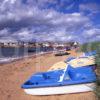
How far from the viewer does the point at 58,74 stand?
12.5 m

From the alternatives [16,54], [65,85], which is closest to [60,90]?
[65,85]

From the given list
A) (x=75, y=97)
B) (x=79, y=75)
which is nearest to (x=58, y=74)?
(x=79, y=75)

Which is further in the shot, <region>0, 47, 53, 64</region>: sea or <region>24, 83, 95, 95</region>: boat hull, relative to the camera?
<region>0, 47, 53, 64</region>: sea

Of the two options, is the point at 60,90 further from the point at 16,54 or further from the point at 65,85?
the point at 16,54

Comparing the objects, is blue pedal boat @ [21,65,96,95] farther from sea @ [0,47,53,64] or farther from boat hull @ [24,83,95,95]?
sea @ [0,47,53,64]

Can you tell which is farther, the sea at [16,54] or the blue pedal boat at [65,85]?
the sea at [16,54]

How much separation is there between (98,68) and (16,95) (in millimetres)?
3677

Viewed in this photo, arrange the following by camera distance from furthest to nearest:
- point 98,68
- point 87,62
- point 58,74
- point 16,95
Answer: point 87,62, point 58,74, point 16,95, point 98,68

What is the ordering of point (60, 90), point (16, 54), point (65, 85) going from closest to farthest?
1. point (65, 85)
2. point (60, 90)
3. point (16, 54)

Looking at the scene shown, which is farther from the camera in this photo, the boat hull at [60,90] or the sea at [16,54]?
the sea at [16,54]

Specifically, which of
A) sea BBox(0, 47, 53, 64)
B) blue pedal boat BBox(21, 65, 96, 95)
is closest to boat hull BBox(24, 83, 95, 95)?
blue pedal boat BBox(21, 65, 96, 95)

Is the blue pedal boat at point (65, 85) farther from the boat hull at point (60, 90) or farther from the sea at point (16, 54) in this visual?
the sea at point (16, 54)

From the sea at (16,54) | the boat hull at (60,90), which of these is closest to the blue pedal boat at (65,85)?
the boat hull at (60,90)

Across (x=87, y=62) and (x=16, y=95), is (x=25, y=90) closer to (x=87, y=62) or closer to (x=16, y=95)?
(x=16, y=95)
